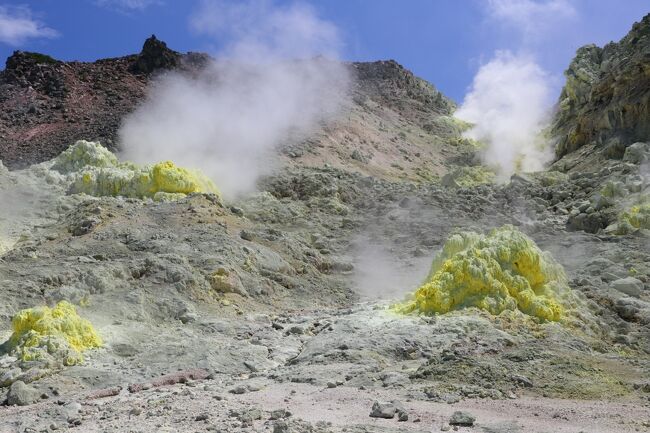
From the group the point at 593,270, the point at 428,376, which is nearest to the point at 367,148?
the point at 593,270

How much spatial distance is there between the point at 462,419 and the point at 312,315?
539 cm

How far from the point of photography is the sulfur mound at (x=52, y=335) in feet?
28.1

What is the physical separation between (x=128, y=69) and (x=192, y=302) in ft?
94.4

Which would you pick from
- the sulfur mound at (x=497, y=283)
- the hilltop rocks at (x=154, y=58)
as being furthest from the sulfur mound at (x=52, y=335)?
the hilltop rocks at (x=154, y=58)

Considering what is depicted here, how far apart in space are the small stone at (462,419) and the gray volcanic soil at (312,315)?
0.06m

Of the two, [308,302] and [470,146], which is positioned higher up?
[470,146]

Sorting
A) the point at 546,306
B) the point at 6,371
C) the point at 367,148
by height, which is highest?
the point at 367,148

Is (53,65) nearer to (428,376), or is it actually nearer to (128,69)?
(128,69)

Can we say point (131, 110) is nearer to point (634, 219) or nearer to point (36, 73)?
point (36, 73)

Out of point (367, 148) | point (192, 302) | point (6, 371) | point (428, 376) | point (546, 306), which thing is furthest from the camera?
point (367, 148)

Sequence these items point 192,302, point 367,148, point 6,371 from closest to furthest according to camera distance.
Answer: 1. point 6,371
2. point 192,302
3. point 367,148

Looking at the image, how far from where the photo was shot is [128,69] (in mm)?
37531

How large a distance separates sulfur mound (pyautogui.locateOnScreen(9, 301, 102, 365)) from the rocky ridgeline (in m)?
18.1

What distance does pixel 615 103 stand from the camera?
80.6 feet
